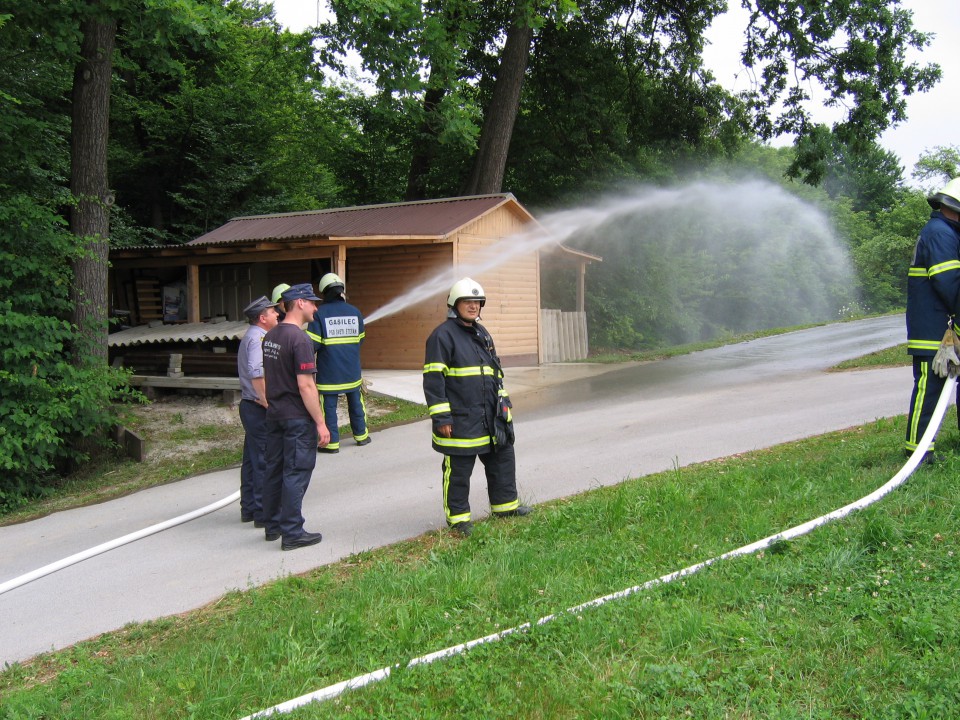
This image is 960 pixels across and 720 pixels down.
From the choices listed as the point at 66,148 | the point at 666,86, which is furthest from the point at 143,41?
the point at 666,86

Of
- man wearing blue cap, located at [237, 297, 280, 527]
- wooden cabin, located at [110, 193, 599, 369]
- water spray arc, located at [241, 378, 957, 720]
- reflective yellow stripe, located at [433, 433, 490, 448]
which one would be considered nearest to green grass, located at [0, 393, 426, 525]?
man wearing blue cap, located at [237, 297, 280, 527]

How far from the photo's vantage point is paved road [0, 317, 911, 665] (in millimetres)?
5180

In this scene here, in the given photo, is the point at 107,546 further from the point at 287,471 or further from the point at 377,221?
the point at 377,221

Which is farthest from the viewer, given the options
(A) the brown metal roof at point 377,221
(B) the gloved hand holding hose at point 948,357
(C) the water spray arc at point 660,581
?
(A) the brown metal roof at point 377,221

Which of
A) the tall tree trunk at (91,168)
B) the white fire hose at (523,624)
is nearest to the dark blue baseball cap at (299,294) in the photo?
the white fire hose at (523,624)

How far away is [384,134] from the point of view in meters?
26.0

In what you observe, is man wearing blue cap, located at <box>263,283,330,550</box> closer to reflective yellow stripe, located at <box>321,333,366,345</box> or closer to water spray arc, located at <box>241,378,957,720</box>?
water spray arc, located at <box>241,378,957,720</box>

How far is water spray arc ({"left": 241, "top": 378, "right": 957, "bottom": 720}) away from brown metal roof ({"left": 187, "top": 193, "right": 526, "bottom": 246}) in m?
10.2

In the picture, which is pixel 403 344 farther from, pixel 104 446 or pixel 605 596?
pixel 605 596

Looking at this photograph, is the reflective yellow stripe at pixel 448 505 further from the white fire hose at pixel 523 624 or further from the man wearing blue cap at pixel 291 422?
the white fire hose at pixel 523 624

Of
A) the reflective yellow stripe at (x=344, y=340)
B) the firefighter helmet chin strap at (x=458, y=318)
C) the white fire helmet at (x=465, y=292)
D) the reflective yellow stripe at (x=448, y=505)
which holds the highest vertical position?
the white fire helmet at (x=465, y=292)

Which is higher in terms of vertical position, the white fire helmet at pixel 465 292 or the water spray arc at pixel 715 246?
the water spray arc at pixel 715 246

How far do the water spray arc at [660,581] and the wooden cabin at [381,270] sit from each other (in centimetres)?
1030

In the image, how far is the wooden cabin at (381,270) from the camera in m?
15.5
